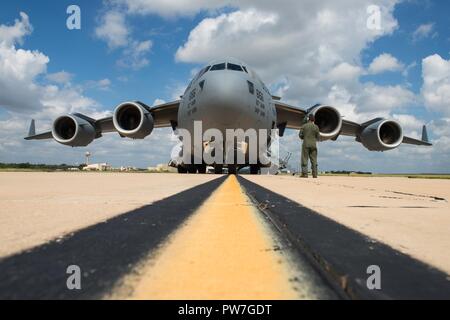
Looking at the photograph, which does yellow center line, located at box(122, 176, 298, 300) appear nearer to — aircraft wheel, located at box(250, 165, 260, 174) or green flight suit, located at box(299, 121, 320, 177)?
green flight suit, located at box(299, 121, 320, 177)

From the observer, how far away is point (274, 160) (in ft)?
55.1

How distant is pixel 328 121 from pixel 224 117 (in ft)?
17.6

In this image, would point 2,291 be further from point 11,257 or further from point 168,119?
point 168,119

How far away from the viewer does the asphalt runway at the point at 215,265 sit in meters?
0.88

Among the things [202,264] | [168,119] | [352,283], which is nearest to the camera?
[352,283]

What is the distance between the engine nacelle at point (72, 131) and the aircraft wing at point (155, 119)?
66 centimetres

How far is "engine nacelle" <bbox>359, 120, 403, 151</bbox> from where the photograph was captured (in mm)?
15031

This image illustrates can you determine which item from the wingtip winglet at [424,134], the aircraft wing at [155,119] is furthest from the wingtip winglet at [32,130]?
the wingtip winglet at [424,134]

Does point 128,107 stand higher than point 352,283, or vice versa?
point 128,107

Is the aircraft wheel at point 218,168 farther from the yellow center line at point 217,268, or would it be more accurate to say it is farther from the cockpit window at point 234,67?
the yellow center line at point 217,268

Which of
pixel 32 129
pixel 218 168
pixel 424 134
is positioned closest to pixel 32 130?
pixel 32 129
